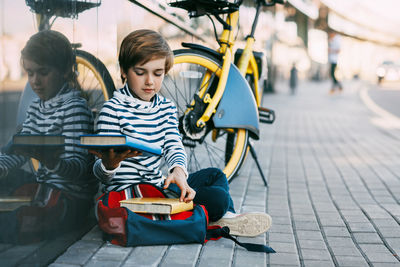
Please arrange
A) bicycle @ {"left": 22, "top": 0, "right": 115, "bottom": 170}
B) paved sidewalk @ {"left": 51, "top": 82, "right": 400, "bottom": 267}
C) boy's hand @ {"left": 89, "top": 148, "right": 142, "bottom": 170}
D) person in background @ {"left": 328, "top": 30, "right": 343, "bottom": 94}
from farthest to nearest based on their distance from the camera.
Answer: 1. person in background @ {"left": 328, "top": 30, "right": 343, "bottom": 94}
2. paved sidewalk @ {"left": 51, "top": 82, "right": 400, "bottom": 267}
3. boy's hand @ {"left": 89, "top": 148, "right": 142, "bottom": 170}
4. bicycle @ {"left": 22, "top": 0, "right": 115, "bottom": 170}

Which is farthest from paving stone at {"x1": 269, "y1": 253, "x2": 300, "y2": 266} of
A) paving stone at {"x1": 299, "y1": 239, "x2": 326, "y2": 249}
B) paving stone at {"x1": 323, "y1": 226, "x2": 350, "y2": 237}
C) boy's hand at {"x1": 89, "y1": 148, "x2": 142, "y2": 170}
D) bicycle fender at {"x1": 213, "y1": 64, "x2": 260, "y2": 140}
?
bicycle fender at {"x1": 213, "y1": 64, "x2": 260, "y2": 140}

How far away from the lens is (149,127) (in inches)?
108

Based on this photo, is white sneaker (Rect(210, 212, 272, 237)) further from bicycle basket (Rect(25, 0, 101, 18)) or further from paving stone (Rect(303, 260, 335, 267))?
bicycle basket (Rect(25, 0, 101, 18))

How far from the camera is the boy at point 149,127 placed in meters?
2.64

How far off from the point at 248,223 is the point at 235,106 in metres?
1.13

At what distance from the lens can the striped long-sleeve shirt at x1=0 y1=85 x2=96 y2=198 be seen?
2209 mm

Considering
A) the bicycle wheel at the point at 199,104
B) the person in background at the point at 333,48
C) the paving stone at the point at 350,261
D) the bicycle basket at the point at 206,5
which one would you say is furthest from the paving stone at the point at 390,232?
the person in background at the point at 333,48

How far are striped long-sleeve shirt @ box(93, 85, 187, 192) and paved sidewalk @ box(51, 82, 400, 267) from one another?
0.39 metres

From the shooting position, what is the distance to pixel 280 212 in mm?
3520

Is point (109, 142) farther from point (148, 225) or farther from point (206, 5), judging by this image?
point (206, 5)

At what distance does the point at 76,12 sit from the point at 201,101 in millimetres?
1222

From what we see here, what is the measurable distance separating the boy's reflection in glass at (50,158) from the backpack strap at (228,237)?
73cm

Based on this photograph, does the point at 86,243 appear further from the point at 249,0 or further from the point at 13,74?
the point at 249,0

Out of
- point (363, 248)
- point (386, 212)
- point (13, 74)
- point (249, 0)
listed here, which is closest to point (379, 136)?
point (249, 0)
